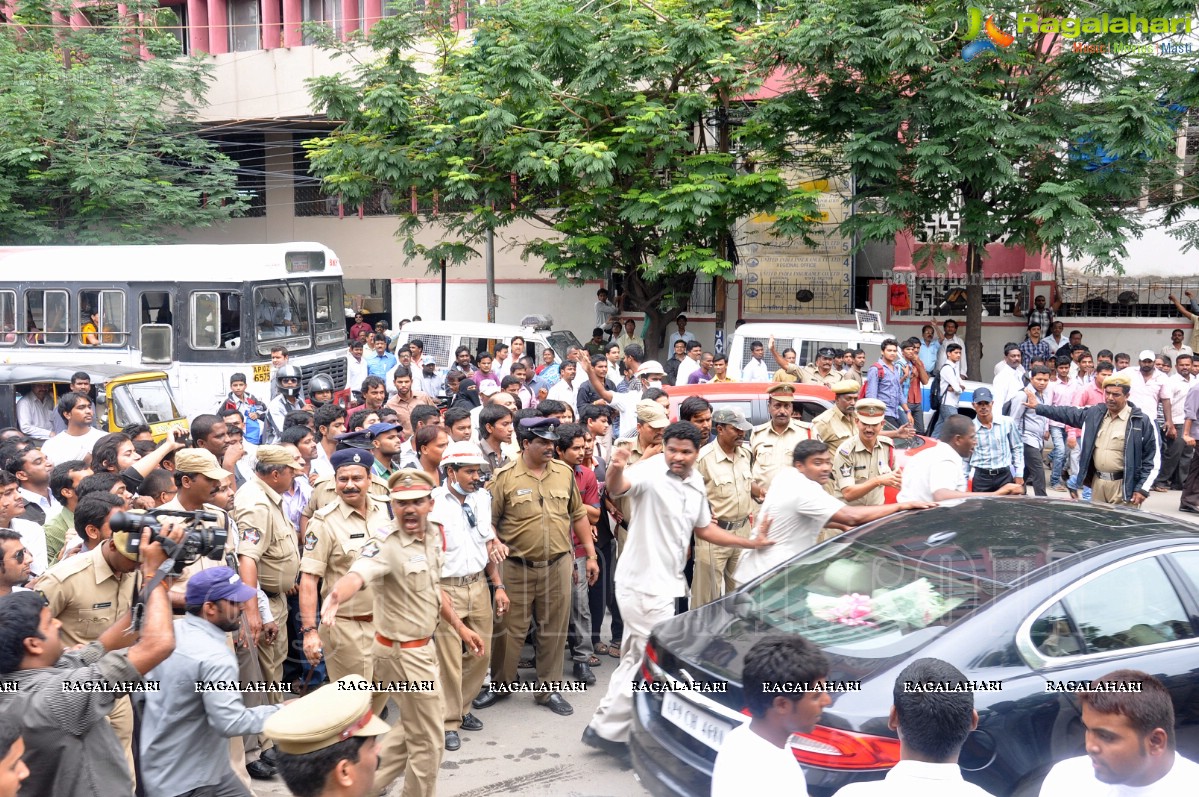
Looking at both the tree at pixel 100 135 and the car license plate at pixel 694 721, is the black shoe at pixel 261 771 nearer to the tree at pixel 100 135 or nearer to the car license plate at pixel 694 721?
the car license plate at pixel 694 721

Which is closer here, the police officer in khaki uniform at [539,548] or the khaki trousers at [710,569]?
the police officer in khaki uniform at [539,548]

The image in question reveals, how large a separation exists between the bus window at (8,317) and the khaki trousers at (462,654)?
12084 mm

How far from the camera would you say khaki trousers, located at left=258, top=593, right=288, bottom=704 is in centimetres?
579

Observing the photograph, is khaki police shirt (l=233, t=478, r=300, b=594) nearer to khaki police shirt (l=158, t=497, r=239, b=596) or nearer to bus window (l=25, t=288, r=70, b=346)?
khaki police shirt (l=158, t=497, r=239, b=596)

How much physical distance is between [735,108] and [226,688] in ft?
49.6

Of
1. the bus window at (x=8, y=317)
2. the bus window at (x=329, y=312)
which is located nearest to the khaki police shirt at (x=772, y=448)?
the bus window at (x=329, y=312)

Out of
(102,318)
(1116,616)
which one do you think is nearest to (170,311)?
(102,318)

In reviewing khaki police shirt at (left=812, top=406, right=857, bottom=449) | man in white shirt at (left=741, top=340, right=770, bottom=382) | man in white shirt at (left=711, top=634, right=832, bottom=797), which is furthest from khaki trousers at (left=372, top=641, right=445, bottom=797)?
man in white shirt at (left=741, top=340, right=770, bottom=382)

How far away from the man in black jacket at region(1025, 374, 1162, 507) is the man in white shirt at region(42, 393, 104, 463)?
8360mm

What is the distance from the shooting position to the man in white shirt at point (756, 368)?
44.2 feet

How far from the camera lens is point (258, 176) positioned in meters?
29.5

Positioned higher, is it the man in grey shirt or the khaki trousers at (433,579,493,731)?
the man in grey shirt

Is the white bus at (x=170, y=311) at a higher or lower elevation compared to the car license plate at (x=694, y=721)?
higher

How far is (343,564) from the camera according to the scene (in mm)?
5426
